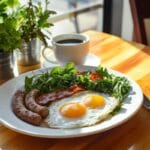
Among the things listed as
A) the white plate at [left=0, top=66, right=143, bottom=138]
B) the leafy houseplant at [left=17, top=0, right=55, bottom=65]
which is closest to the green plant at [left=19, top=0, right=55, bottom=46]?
the leafy houseplant at [left=17, top=0, right=55, bottom=65]

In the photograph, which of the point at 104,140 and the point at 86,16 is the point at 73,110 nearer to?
the point at 104,140

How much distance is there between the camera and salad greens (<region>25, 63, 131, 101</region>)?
37.9 inches

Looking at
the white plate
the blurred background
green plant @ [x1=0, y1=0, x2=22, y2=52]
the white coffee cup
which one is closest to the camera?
the white plate

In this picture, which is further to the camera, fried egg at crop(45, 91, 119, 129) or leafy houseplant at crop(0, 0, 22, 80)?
leafy houseplant at crop(0, 0, 22, 80)

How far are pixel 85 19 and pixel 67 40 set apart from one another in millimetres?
1238

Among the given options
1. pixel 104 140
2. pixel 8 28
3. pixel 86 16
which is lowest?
pixel 86 16

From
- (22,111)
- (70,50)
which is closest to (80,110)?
(22,111)

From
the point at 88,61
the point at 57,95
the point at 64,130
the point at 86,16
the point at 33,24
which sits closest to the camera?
the point at 64,130

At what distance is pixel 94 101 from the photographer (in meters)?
0.90

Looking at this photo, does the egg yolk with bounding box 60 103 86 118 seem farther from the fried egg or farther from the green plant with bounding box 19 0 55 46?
the green plant with bounding box 19 0 55 46

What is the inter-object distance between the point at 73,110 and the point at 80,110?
0.02 metres

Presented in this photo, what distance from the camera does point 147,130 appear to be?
0.88 meters

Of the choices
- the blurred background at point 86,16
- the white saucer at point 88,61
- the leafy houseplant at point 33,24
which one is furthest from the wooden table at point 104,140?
the blurred background at point 86,16

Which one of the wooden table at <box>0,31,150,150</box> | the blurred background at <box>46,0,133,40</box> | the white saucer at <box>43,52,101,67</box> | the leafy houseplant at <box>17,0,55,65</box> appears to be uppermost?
the leafy houseplant at <box>17,0,55,65</box>
